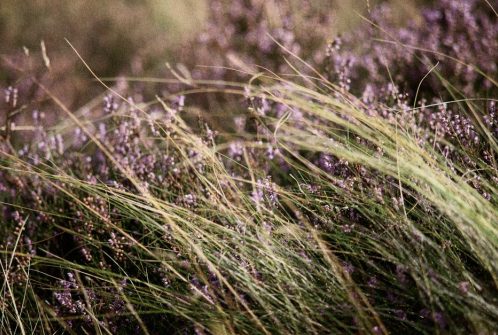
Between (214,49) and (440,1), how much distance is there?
5.78ft

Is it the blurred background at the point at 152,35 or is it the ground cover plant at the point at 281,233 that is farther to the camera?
the blurred background at the point at 152,35

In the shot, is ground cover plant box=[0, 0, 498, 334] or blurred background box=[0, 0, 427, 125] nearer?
ground cover plant box=[0, 0, 498, 334]

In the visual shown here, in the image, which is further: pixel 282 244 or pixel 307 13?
pixel 307 13

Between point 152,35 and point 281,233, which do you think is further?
point 152,35

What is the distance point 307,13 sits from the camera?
3.73 metres

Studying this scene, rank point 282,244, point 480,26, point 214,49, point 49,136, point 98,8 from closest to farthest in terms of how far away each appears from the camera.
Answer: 1. point 282,244
2. point 49,136
3. point 480,26
4. point 214,49
5. point 98,8

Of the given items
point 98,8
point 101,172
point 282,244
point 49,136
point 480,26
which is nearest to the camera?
point 282,244

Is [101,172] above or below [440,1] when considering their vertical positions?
below

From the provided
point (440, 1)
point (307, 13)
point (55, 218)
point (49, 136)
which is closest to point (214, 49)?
point (307, 13)

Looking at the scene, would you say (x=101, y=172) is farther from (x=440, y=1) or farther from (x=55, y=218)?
(x=440, y=1)

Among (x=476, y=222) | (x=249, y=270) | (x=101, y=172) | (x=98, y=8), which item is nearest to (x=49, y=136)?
(x=101, y=172)

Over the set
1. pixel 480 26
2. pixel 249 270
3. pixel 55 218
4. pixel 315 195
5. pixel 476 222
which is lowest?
pixel 55 218

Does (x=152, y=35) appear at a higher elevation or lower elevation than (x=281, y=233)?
lower

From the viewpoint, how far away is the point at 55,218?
6.95 feet
